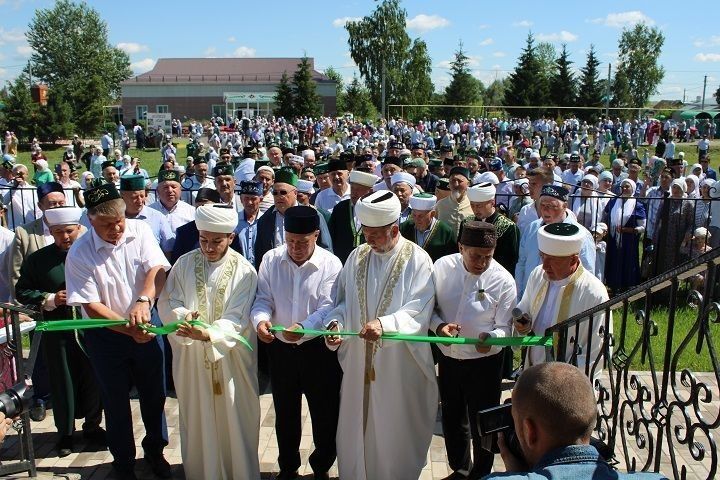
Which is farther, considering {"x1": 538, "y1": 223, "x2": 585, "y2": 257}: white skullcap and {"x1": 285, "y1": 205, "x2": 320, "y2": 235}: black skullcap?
{"x1": 285, "y1": 205, "x2": 320, "y2": 235}: black skullcap

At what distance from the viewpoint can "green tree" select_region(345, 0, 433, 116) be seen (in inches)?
2771

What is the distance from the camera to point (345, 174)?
28.9 ft

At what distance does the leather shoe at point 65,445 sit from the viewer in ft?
17.1

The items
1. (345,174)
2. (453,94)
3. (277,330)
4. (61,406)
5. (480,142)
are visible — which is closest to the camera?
(277,330)

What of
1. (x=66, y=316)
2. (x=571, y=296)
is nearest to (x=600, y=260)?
(x=571, y=296)

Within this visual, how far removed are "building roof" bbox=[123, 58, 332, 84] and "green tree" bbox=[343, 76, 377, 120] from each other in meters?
4.57

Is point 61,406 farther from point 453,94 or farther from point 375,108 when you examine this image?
point 375,108

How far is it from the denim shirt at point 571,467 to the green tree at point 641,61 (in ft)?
294

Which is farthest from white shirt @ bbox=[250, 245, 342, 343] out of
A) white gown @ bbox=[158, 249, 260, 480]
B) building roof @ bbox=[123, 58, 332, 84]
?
building roof @ bbox=[123, 58, 332, 84]

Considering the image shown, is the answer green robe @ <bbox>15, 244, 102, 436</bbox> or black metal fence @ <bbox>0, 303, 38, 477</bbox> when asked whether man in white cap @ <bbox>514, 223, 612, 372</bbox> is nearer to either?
black metal fence @ <bbox>0, 303, 38, 477</bbox>

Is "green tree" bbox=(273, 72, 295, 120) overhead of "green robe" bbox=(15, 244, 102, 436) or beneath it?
overhead

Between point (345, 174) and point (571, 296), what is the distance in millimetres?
5098

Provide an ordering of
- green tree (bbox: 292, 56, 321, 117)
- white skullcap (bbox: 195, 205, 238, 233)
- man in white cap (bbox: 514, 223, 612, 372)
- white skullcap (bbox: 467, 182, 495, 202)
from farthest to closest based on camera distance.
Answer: green tree (bbox: 292, 56, 321, 117) → white skullcap (bbox: 467, 182, 495, 202) → white skullcap (bbox: 195, 205, 238, 233) → man in white cap (bbox: 514, 223, 612, 372)

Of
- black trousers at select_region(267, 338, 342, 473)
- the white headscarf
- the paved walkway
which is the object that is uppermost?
the white headscarf
